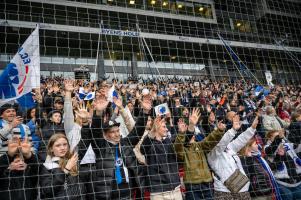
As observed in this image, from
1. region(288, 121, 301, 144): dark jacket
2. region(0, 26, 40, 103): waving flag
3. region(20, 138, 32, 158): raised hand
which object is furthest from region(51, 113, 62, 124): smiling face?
region(288, 121, 301, 144): dark jacket

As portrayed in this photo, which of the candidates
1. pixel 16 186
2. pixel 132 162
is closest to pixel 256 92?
pixel 132 162

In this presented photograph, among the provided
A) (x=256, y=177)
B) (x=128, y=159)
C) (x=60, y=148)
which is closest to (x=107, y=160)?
(x=128, y=159)

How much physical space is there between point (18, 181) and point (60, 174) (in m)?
0.49

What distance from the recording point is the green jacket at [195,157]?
432 cm

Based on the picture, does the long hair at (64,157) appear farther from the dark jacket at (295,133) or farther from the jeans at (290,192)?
the dark jacket at (295,133)

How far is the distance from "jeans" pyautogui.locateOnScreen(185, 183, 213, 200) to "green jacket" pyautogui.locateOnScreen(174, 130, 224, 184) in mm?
62

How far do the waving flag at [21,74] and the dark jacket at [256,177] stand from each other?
167 inches

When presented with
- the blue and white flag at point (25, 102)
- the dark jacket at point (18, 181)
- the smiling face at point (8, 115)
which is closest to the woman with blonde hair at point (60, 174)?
the dark jacket at point (18, 181)

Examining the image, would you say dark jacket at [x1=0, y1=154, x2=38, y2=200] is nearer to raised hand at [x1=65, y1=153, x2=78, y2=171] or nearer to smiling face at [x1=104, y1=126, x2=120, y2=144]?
raised hand at [x1=65, y1=153, x2=78, y2=171]

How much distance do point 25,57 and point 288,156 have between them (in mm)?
5599

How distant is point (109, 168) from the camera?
3822 millimetres

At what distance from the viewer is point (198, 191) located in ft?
14.1

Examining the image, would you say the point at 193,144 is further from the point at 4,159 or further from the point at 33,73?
the point at 33,73

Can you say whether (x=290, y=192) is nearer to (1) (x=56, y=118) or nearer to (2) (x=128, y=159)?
(2) (x=128, y=159)
